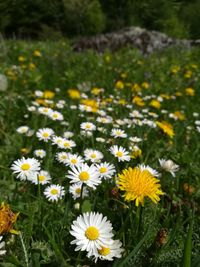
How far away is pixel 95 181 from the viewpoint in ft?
4.31

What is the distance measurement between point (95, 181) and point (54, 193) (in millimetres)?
290

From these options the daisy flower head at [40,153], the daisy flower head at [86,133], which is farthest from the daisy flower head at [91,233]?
the daisy flower head at [86,133]

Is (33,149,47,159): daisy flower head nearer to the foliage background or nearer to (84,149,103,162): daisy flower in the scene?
(84,149,103,162): daisy flower

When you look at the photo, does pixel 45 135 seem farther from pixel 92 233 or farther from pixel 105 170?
pixel 92 233

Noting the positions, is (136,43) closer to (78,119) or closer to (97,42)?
(97,42)

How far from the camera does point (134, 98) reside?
3211 millimetres

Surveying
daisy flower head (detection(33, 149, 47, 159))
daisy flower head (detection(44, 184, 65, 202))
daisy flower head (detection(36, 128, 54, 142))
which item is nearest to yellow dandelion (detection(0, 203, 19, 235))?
daisy flower head (detection(44, 184, 65, 202))

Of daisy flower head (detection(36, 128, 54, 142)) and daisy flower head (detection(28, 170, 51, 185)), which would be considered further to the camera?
daisy flower head (detection(36, 128, 54, 142))

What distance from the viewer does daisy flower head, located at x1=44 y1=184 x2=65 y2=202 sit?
151 centimetres

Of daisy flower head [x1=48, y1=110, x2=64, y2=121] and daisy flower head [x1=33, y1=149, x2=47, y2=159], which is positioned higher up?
daisy flower head [x1=48, y1=110, x2=64, y2=121]

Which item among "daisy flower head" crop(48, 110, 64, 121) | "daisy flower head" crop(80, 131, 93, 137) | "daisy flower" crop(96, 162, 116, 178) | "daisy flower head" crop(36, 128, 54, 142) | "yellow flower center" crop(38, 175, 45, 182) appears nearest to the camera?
"daisy flower" crop(96, 162, 116, 178)

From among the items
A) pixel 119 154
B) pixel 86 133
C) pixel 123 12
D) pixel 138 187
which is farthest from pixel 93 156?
pixel 123 12

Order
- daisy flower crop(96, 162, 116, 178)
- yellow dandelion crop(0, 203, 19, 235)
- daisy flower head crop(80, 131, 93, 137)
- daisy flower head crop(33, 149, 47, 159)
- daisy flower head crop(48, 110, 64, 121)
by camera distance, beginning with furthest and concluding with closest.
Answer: daisy flower head crop(48, 110, 64, 121)
daisy flower head crop(80, 131, 93, 137)
daisy flower head crop(33, 149, 47, 159)
daisy flower crop(96, 162, 116, 178)
yellow dandelion crop(0, 203, 19, 235)

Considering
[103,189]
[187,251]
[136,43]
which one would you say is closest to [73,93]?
[103,189]
